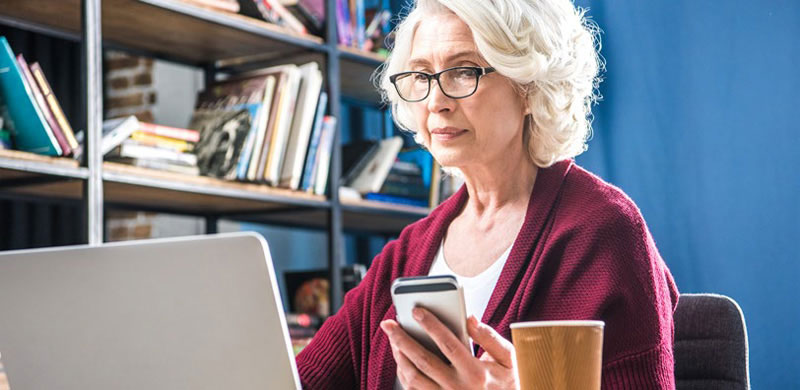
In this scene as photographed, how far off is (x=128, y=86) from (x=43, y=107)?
3.80 feet

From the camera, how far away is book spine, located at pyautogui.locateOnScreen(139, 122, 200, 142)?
7.80 feet

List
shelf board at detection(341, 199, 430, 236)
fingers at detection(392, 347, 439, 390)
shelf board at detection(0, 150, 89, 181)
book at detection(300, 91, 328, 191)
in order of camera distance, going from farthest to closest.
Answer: shelf board at detection(341, 199, 430, 236) < book at detection(300, 91, 328, 191) < shelf board at detection(0, 150, 89, 181) < fingers at detection(392, 347, 439, 390)

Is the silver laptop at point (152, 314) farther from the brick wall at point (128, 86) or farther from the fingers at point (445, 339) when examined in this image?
the brick wall at point (128, 86)

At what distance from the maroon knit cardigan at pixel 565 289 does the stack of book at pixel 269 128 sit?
1.05 m

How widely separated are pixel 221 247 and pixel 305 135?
69.8 inches

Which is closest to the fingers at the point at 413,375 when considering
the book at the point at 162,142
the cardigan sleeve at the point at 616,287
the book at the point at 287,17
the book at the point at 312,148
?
the cardigan sleeve at the point at 616,287

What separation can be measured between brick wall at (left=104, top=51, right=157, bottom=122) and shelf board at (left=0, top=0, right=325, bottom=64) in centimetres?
36

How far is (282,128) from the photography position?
265 centimetres

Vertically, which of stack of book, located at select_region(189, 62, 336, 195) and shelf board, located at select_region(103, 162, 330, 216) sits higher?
stack of book, located at select_region(189, 62, 336, 195)

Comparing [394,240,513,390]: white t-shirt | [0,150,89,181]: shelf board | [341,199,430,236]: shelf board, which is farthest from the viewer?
[341,199,430,236]: shelf board

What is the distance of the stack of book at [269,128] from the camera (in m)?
2.57

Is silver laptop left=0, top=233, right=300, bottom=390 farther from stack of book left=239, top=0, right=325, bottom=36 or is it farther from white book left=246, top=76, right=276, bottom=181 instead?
stack of book left=239, top=0, right=325, bottom=36

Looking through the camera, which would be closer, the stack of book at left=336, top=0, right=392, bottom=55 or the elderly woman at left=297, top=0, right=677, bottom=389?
the elderly woman at left=297, top=0, right=677, bottom=389

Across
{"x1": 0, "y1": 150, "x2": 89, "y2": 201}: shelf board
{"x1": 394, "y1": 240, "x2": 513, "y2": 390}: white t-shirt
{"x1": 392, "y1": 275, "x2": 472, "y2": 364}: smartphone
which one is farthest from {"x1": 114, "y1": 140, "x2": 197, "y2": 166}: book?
{"x1": 392, "y1": 275, "x2": 472, "y2": 364}: smartphone
